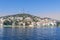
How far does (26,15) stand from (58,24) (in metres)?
26.9

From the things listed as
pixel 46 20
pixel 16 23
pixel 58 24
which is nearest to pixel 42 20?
pixel 46 20

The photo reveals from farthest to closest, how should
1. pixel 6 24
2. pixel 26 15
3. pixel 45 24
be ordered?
pixel 26 15 → pixel 45 24 → pixel 6 24

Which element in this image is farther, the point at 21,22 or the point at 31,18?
the point at 31,18

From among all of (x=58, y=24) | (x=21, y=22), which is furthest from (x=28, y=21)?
(x=58, y=24)

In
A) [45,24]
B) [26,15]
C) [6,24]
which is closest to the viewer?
[6,24]

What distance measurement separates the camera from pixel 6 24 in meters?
126

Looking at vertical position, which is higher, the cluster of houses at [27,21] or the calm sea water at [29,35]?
the cluster of houses at [27,21]

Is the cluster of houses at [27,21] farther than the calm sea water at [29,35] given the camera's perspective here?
Yes

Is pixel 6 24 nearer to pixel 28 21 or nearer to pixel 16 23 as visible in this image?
pixel 16 23

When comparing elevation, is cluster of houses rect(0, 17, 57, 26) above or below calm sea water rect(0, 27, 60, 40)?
above

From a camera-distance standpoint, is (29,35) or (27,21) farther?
(27,21)

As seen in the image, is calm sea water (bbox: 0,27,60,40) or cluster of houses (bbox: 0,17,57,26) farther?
cluster of houses (bbox: 0,17,57,26)

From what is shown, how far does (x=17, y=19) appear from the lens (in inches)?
5408

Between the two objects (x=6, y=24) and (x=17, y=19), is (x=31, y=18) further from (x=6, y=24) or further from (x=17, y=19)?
(x=6, y=24)
